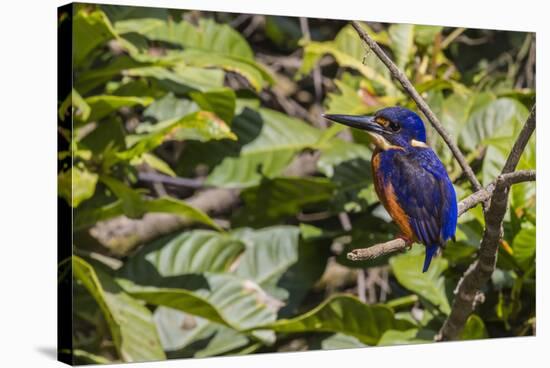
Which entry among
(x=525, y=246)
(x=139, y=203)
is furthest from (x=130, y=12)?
(x=525, y=246)

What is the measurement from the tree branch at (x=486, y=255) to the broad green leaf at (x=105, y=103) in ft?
3.25

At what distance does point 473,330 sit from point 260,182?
31.2 inches

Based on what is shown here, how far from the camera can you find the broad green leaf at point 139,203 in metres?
3.03

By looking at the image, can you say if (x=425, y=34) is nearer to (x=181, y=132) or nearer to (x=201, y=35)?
(x=201, y=35)

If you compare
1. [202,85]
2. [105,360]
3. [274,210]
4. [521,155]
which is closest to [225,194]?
[274,210]

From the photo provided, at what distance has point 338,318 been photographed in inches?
128

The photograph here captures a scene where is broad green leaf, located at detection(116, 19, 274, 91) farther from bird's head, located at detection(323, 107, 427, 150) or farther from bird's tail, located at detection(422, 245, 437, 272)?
bird's tail, located at detection(422, 245, 437, 272)

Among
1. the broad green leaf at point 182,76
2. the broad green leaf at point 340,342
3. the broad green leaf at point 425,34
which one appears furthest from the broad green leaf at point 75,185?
the broad green leaf at point 425,34

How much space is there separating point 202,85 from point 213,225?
0.39 m

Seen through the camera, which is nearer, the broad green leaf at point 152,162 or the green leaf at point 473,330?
the broad green leaf at point 152,162

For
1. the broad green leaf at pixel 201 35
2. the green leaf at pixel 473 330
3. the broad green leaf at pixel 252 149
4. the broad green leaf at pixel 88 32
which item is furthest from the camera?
the green leaf at pixel 473 330

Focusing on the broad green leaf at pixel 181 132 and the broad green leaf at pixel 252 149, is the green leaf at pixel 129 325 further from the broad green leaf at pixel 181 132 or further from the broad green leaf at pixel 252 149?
the broad green leaf at pixel 252 149

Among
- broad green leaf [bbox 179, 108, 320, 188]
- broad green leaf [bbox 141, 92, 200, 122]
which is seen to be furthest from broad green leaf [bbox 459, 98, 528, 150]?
broad green leaf [bbox 141, 92, 200, 122]

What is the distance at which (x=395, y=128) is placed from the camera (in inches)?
113
